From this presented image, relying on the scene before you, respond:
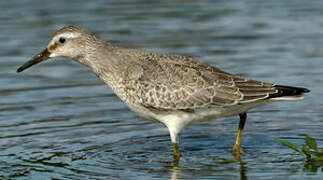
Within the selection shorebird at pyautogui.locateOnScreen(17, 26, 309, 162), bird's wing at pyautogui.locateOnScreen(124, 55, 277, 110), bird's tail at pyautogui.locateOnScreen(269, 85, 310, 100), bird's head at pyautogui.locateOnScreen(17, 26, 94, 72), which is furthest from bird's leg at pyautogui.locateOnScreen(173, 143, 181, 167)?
bird's head at pyautogui.locateOnScreen(17, 26, 94, 72)

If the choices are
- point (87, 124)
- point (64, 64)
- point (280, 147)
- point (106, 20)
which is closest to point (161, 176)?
point (280, 147)

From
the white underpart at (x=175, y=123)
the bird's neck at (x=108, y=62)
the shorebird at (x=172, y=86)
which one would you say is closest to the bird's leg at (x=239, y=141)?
the shorebird at (x=172, y=86)

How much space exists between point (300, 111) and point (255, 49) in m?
4.20

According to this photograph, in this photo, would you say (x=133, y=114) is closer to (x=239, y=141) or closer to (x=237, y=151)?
(x=239, y=141)

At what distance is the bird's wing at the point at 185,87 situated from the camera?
11086 millimetres

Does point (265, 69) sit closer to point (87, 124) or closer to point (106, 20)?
point (87, 124)

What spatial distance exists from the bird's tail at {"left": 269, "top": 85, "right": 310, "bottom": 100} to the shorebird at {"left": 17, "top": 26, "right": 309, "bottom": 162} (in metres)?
0.01

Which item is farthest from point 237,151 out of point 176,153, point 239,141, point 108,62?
point 108,62

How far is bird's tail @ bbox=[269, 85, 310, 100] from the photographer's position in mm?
10734

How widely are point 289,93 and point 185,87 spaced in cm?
155

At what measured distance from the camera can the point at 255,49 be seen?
56.2 feet

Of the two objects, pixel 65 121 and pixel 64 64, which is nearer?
pixel 65 121

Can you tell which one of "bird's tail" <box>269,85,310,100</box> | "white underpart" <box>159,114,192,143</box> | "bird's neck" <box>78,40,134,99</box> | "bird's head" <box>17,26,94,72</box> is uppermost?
"bird's head" <box>17,26,94,72</box>

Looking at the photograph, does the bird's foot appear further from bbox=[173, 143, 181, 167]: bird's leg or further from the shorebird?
bbox=[173, 143, 181, 167]: bird's leg
